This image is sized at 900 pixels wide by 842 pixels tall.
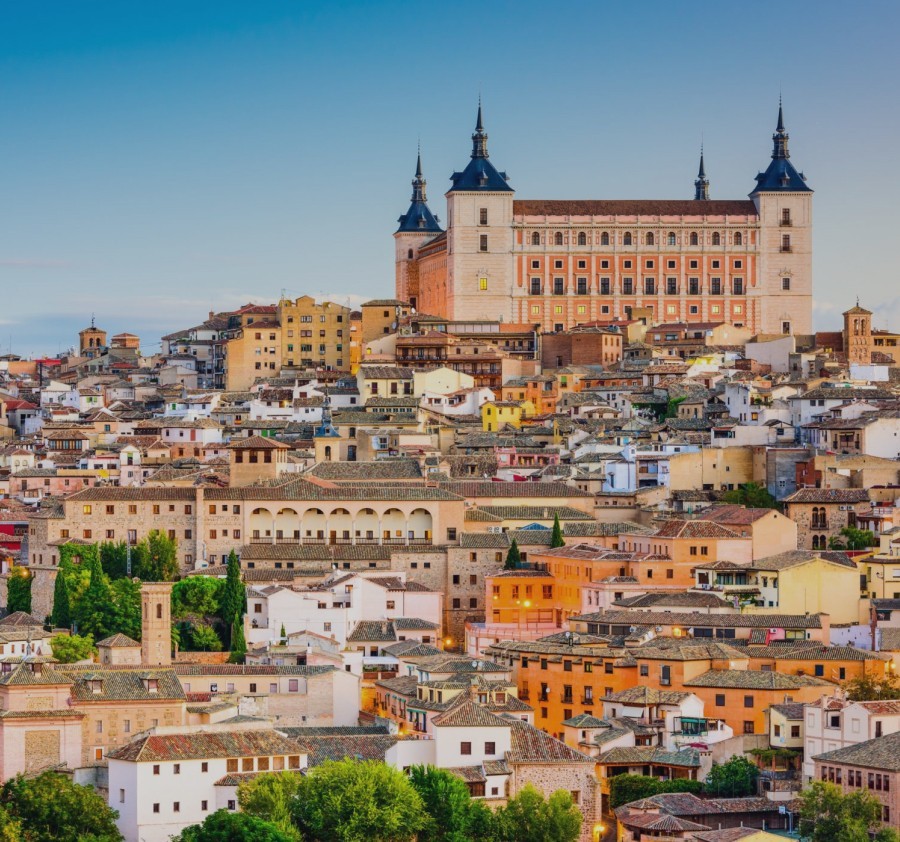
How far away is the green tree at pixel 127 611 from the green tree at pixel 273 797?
12.6 metres

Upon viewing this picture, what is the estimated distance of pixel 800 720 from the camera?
43.7 m

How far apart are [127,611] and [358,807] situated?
50.9 feet

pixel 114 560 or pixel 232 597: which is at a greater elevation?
pixel 114 560

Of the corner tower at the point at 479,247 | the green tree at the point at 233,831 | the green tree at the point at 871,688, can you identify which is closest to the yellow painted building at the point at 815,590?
the green tree at the point at 871,688

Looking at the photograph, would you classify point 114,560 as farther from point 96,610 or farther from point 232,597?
point 232,597

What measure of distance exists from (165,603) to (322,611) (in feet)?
13.0

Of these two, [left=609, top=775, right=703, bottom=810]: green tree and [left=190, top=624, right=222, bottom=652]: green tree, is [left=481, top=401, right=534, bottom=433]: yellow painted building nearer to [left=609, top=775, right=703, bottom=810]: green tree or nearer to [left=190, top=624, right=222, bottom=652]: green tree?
[left=190, top=624, right=222, bottom=652]: green tree

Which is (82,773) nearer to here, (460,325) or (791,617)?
(791,617)

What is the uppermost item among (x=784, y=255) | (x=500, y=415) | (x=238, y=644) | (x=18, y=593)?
(x=784, y=255)

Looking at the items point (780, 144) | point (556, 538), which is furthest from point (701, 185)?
point (556, 538)

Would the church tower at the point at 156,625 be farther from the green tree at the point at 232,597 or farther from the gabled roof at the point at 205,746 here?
the gabled roof at the point at 205,746

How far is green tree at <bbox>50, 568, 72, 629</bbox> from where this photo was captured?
179ft

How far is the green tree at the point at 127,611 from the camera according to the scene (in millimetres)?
53594

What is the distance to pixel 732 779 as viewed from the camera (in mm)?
42344
